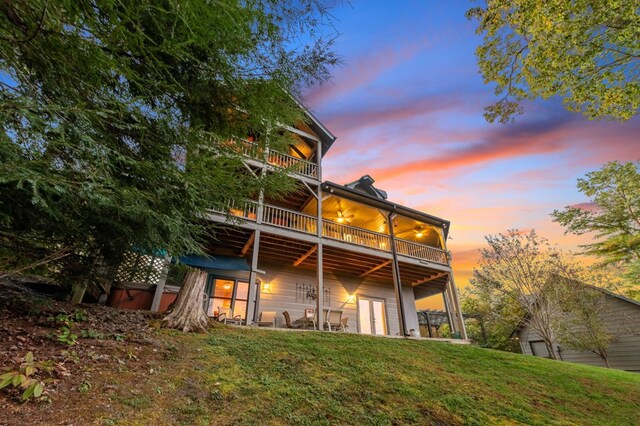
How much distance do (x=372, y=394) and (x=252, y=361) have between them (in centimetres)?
185

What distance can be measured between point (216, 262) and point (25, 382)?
688 centimetres

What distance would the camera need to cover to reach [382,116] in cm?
1193

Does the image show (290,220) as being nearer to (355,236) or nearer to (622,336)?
(355,236)

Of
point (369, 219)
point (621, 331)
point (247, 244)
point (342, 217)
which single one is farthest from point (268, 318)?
point (621, 331)

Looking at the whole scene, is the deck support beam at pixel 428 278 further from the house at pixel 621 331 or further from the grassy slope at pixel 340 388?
the grassy slope at pixel 340 388

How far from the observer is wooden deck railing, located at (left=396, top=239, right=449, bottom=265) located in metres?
11.9

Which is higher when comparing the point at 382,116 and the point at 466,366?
the point at 382,116

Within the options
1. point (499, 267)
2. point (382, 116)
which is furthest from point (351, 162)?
point (499, 267)

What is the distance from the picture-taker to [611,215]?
51.7 feet

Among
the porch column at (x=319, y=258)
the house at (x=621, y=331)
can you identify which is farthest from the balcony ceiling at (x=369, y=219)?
the house at (x=621, y=331)

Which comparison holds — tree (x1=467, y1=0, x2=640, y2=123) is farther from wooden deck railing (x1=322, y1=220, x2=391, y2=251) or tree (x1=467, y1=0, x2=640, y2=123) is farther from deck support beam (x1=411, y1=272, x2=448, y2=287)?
deck support beam (x1=411, y1=272, x2=448, y2=287)

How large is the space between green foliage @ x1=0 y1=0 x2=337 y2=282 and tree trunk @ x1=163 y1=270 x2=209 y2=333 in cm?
113

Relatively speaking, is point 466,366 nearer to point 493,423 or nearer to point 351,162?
point 493,423

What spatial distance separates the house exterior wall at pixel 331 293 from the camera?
10852 millimetres
